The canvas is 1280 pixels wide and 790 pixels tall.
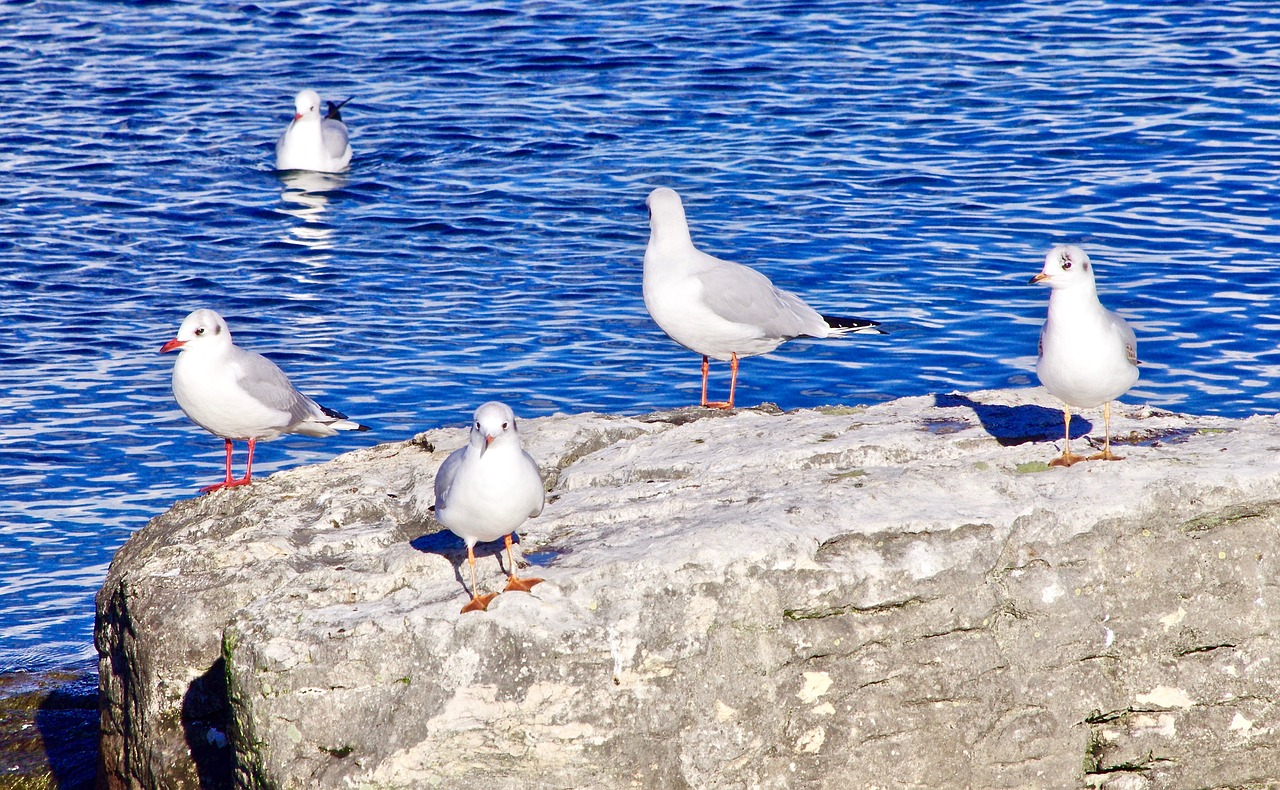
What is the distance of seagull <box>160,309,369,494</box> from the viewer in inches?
265

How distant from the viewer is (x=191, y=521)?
5906mm

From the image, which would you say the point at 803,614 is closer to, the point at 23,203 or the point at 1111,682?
the point at 1111,682

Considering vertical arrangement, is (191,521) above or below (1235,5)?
below

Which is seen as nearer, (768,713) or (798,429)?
(768,713)

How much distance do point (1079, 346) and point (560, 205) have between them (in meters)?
9.32

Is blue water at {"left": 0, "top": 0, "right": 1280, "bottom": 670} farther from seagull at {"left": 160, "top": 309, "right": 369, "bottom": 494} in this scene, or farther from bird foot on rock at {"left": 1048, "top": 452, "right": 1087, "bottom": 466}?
bird foot on rock at {"left": 1048, "top": 452, "right": 1087, "bottom": 466}

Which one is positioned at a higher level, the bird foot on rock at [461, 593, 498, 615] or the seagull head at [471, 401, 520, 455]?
the seagull head at [471, 401, 520, 455]

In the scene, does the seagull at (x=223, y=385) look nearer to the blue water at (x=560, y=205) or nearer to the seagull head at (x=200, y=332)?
the seagull head at (x=200, y=332)

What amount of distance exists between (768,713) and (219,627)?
195 cm

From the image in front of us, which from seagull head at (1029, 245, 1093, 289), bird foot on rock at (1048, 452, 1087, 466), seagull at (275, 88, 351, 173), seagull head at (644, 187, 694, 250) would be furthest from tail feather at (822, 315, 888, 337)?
seagull at (275, 88, 351, 173)

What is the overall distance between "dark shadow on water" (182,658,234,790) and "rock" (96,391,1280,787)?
0.03 feet

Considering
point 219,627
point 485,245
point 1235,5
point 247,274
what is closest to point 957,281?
point 485,245

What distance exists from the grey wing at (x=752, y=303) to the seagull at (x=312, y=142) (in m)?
8.74

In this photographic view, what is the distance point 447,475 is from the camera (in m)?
5.06
